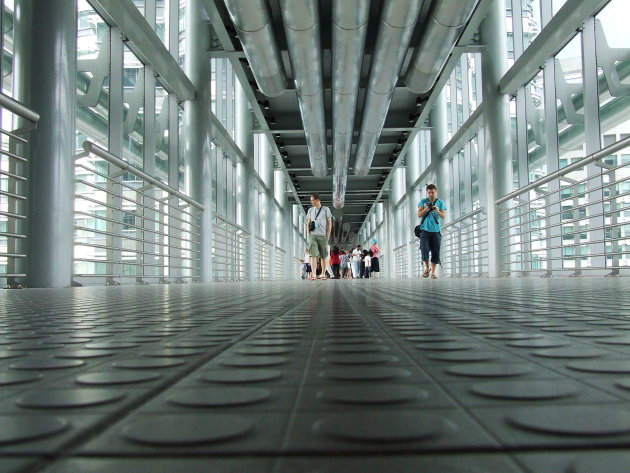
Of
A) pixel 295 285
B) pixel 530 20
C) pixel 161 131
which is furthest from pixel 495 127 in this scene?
pixel 161 131

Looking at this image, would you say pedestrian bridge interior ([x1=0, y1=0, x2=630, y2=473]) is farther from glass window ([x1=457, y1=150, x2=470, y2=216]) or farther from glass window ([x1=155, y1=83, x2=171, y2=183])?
glass window ([x1=457, y1=150, x2=470, y2=216])

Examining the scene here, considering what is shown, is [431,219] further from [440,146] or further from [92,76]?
[92,76]

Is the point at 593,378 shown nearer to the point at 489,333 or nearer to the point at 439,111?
the point at 489,333

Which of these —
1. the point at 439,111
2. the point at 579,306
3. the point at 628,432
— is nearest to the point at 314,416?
the point at 628,432

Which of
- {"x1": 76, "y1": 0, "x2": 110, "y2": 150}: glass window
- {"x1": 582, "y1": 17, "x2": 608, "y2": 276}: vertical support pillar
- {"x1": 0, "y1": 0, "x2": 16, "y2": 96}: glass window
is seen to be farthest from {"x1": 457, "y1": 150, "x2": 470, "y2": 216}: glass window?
{"x1": 0, "y1": 0, "x2": 16, "y2": 96}: glass window

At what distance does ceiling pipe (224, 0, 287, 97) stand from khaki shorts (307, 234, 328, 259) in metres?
2.95

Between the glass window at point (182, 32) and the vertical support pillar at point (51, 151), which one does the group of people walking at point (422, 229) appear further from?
the vertical support pillar at point (51, 151)

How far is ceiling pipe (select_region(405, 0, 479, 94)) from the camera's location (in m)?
6.42

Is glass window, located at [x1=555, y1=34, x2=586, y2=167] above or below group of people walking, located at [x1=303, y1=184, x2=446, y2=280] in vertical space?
above

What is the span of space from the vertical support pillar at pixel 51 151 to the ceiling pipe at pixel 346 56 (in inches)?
127

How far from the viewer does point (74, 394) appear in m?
0.70

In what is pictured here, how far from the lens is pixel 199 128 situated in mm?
9328

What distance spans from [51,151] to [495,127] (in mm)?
7458

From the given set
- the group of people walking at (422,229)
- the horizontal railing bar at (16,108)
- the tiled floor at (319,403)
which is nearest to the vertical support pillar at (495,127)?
the group of people walking at (422,229)
